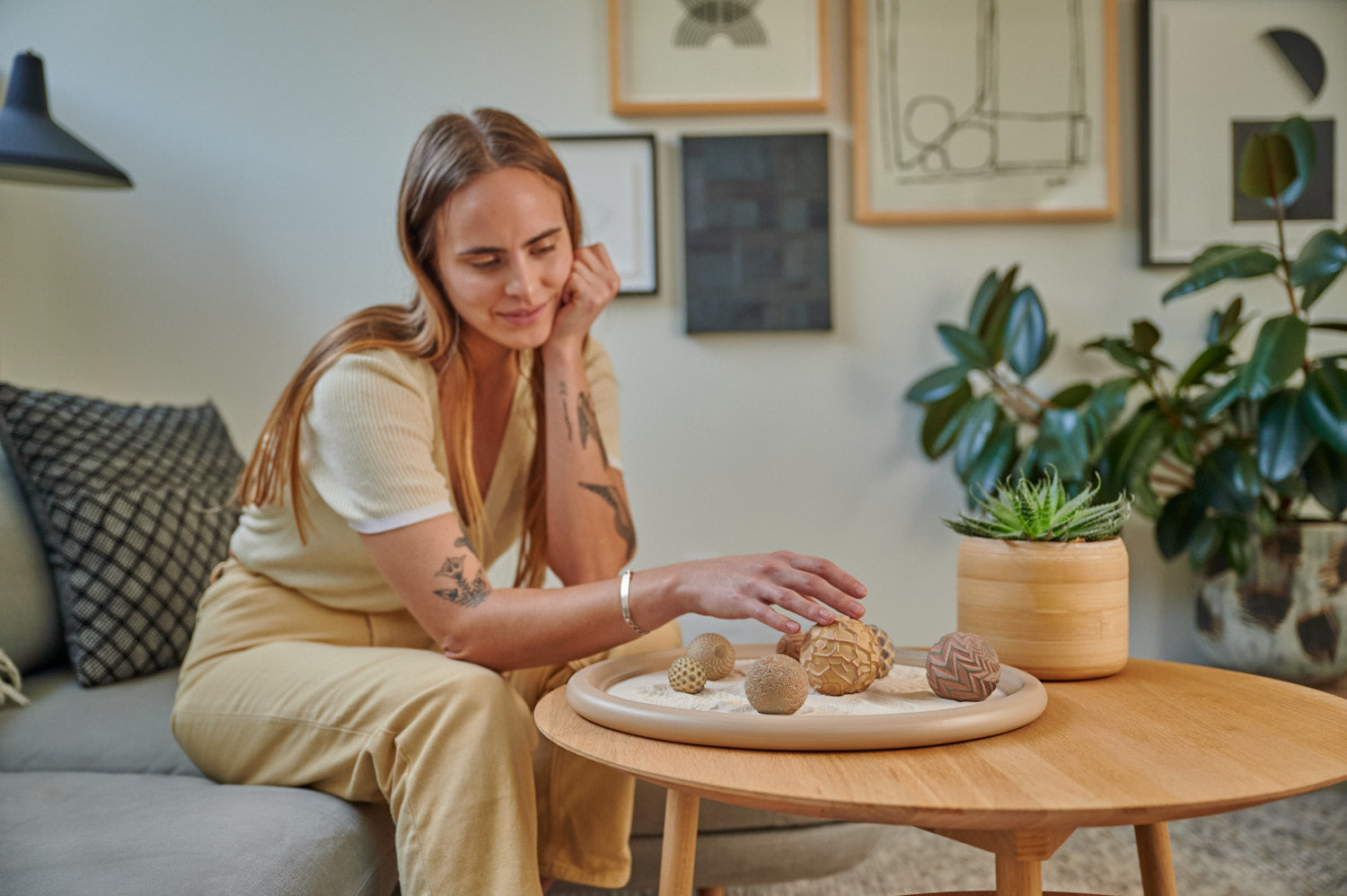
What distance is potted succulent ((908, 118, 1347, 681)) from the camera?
6.04 ft

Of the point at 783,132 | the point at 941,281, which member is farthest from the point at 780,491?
the point at 783,132

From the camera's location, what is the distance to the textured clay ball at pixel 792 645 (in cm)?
92

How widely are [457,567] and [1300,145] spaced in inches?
70.8

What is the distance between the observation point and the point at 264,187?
94.9 inches

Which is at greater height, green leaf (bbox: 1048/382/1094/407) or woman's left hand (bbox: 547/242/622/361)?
woman's left hand (bbox: 547/242/622/361)

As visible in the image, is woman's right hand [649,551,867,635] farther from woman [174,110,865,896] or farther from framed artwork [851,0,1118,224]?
framed artwork [851,0,1118,224]

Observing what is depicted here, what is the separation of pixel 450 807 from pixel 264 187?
191cm

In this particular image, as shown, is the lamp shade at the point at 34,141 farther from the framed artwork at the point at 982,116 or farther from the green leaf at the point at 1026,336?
the green leaf at the point at 1026,336

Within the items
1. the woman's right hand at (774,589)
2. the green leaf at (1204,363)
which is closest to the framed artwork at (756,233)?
the green leaf at (1204,363)

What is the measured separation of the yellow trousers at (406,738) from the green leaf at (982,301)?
1.25 meters

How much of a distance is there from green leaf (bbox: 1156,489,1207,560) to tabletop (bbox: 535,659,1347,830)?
49.5 inches

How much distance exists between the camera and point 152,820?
1025mm

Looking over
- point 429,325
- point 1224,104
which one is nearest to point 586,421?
point 429,325

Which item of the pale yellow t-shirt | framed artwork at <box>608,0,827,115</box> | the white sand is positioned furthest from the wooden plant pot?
→ framed artwork at <box>608,0,827,115</box>
